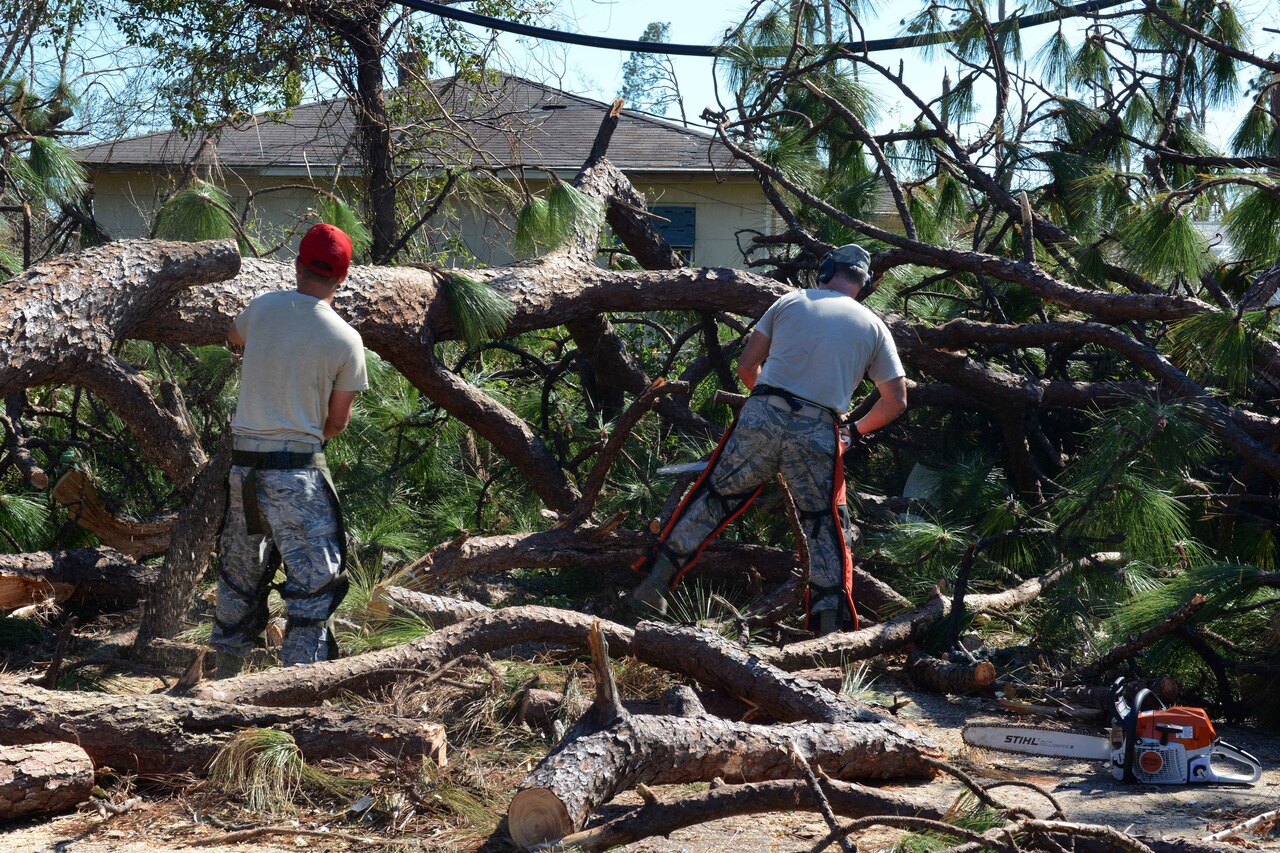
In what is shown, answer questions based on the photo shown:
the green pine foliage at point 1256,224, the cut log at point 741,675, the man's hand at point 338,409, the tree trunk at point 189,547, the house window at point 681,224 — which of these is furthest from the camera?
the house window at point 681,224

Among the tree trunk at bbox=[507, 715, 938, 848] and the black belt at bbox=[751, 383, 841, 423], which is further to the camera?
the black belt at bbox=[751, 383, 841, 423]

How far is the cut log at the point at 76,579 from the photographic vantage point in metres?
4.18

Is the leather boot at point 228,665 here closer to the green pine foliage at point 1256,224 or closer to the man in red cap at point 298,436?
the man in red cap at point 298,436

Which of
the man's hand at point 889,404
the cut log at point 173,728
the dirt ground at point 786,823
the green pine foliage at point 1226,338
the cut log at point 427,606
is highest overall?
the green pine foliage at point 1226,338

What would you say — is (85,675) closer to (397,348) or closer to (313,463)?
(313,463)

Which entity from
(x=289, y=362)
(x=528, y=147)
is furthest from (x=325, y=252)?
(x=528, y=147)

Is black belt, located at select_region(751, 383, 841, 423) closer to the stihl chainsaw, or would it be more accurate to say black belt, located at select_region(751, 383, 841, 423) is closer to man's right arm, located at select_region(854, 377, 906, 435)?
man's right arm, located at select_region(854, 377, 906, 435)

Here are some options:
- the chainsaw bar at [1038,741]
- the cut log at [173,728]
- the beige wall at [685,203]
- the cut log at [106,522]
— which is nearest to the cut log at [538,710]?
the cut log at [173,728]

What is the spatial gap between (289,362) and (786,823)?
2.03 metres

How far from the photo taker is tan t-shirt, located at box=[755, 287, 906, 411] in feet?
13.4

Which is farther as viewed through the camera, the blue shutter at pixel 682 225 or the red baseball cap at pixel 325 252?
the blue shutter at pixel 682 225

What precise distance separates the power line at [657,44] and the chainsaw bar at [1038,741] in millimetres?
3781

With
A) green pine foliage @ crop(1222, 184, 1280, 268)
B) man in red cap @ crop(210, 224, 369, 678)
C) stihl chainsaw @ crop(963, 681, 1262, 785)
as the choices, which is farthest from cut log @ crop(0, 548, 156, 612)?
green pine foliage @ crop(1222, 184, 1280, 268)

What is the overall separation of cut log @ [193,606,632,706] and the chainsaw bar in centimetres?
105
